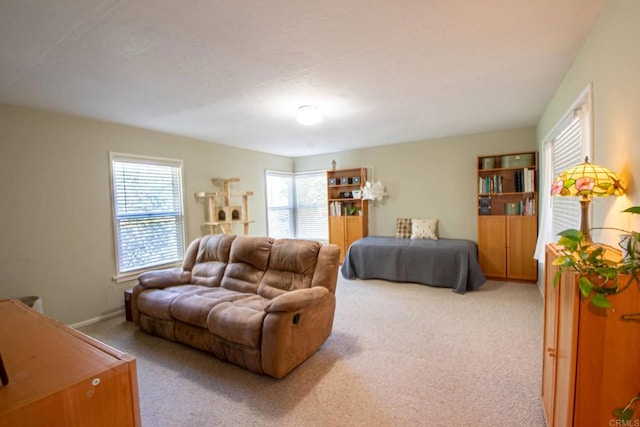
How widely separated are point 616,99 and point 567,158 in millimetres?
1450

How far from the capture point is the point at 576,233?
1069mm

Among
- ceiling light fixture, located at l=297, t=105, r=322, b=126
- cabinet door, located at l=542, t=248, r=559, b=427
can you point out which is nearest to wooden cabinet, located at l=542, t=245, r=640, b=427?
cabinet door, located at l=542, t=248, r=559, b=427

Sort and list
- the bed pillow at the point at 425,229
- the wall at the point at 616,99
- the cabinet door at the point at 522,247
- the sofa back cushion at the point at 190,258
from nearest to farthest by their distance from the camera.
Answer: the wall at the point at 616,99
the sofa back cushion at the point at 190,258
the cabinet door at the point at 522,247
the bed pillow at the point at 425,229

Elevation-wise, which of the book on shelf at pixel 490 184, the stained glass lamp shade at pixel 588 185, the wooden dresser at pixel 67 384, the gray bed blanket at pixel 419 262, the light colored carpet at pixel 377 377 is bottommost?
the light colored carpet at pixel 377 377

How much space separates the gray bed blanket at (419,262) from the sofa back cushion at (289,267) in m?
2.14

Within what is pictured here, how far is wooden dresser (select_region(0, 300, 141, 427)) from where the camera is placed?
2.52ft

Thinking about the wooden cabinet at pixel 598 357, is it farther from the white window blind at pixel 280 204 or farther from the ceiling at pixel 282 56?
the white window blind at pixel 280 204

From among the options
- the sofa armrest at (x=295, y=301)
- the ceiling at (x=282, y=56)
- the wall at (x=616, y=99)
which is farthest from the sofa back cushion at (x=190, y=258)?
the wall at (x=616, y=99)

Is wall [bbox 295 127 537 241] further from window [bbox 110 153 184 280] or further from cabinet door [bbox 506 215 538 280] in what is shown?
window [bbox 110 153 184 280]

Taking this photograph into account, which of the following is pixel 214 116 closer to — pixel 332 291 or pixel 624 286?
pixel 332 291

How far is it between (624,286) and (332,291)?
2.04 m

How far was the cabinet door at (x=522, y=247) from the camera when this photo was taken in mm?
4238

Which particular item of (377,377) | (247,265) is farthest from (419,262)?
(247,265)

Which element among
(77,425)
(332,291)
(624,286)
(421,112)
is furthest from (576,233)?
(421,112)
